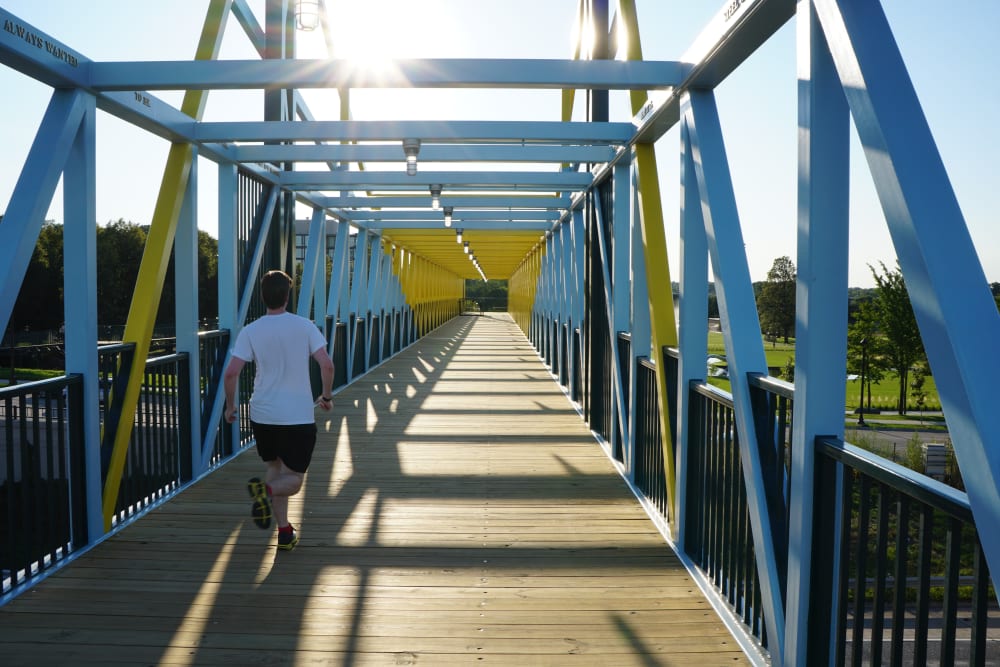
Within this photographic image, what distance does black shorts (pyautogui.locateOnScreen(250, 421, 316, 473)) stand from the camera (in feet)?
13.6

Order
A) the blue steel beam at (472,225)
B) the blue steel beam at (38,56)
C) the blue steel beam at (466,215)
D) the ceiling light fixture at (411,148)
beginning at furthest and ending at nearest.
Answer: the blue steel beam at (472,225), the blue steel beam at (466,215), the ceiling light fixture at (411,148), the blue steel beam at (38,56)

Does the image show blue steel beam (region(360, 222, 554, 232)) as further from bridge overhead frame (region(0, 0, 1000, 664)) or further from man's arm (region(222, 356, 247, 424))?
man's arm (region(222, 356, 247, 424))

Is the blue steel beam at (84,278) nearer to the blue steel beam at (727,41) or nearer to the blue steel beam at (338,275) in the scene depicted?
the blue steel beam at (727,41)

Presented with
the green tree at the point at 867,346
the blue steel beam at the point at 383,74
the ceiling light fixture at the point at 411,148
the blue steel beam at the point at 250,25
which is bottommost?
the green tree at the point at 867,346

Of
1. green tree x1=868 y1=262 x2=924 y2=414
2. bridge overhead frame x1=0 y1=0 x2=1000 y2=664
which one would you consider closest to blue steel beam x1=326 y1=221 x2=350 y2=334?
bridge overhead frame x1=0 y1=0 x2=1000 y2=664

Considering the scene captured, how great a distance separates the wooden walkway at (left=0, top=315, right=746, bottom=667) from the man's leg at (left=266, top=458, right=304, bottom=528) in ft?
0.72

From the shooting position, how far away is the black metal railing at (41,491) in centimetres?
366

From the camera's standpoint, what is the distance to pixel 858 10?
2135 millimetres

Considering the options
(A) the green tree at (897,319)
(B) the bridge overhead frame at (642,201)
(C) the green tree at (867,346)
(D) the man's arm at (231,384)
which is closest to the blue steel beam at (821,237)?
(B) the bridge overhead frame at (642,201)

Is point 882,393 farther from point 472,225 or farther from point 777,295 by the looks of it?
point 472,225

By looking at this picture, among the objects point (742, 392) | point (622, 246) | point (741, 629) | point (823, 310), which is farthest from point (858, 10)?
point (622, 246)

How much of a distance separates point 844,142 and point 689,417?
6.79 feet

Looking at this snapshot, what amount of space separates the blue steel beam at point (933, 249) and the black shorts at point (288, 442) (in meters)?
3.02

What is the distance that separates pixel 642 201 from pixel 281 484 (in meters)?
2.82
